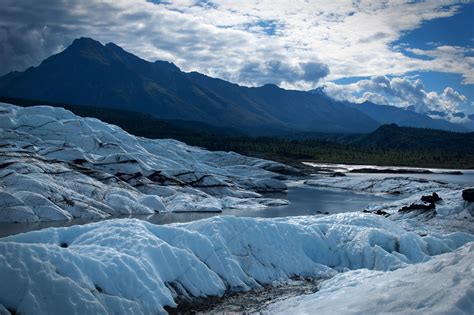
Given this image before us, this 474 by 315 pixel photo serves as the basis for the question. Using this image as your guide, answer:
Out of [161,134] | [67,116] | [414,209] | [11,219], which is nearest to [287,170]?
[67,116]

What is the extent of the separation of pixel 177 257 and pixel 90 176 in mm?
31479

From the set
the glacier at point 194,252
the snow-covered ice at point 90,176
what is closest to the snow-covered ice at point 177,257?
the glacier at point 194,252

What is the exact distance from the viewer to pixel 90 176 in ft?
158

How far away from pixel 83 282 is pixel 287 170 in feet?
286

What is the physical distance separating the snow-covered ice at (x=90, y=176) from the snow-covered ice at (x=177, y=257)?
18756 mm

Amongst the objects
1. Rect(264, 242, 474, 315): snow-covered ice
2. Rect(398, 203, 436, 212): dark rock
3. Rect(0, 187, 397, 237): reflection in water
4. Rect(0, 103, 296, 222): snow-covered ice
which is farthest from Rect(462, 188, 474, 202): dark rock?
Rect(264, 242, 474, 315): snow-covered ice

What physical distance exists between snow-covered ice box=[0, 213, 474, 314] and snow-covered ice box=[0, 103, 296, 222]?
61.5 ft

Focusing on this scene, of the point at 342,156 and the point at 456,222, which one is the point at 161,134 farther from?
the point at 456,222

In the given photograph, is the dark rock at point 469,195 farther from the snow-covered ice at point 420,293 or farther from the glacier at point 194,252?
the snow-covered ice at point 420,293

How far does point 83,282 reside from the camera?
51.0ft

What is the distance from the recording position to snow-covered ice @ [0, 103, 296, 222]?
38.5 metres

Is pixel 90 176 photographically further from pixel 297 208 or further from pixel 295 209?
pixel 297 208

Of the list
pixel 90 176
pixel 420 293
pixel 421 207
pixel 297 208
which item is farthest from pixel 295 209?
pixel 420 293

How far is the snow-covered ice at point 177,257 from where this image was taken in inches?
582
